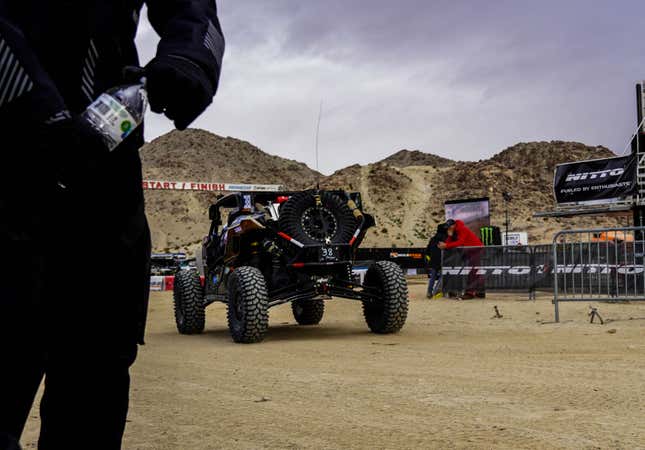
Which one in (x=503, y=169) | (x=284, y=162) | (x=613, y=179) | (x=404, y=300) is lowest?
(x=404, y=300)

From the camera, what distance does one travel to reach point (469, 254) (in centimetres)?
1703

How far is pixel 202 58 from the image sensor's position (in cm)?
167

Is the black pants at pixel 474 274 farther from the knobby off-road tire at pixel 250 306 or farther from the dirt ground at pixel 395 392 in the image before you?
the knobby off-road tire at pixel 250 306

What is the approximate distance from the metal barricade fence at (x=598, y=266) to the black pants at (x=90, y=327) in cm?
975

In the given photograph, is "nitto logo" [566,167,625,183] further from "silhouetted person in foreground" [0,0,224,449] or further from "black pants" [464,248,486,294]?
"silhouetted person in foreground" [0,0,224,449]

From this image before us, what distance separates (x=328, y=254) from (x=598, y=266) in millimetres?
4841

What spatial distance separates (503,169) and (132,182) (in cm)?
7512

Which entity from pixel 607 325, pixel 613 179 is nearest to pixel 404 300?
pixel 607 325

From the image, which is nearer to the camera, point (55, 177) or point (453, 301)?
point (55, 177)

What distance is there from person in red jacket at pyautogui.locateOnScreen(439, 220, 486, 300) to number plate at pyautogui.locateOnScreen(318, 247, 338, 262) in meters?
8.32

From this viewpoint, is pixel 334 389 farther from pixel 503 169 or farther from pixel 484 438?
pixel 503 169

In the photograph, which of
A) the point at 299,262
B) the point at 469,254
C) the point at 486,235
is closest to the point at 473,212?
the point at 486,235

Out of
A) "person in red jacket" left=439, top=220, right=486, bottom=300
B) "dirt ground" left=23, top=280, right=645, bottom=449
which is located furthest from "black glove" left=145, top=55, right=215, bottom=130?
"person in red jacket" left=439, top=220, right=486, bottom=300

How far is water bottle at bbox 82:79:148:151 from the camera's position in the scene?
1.45 meters
